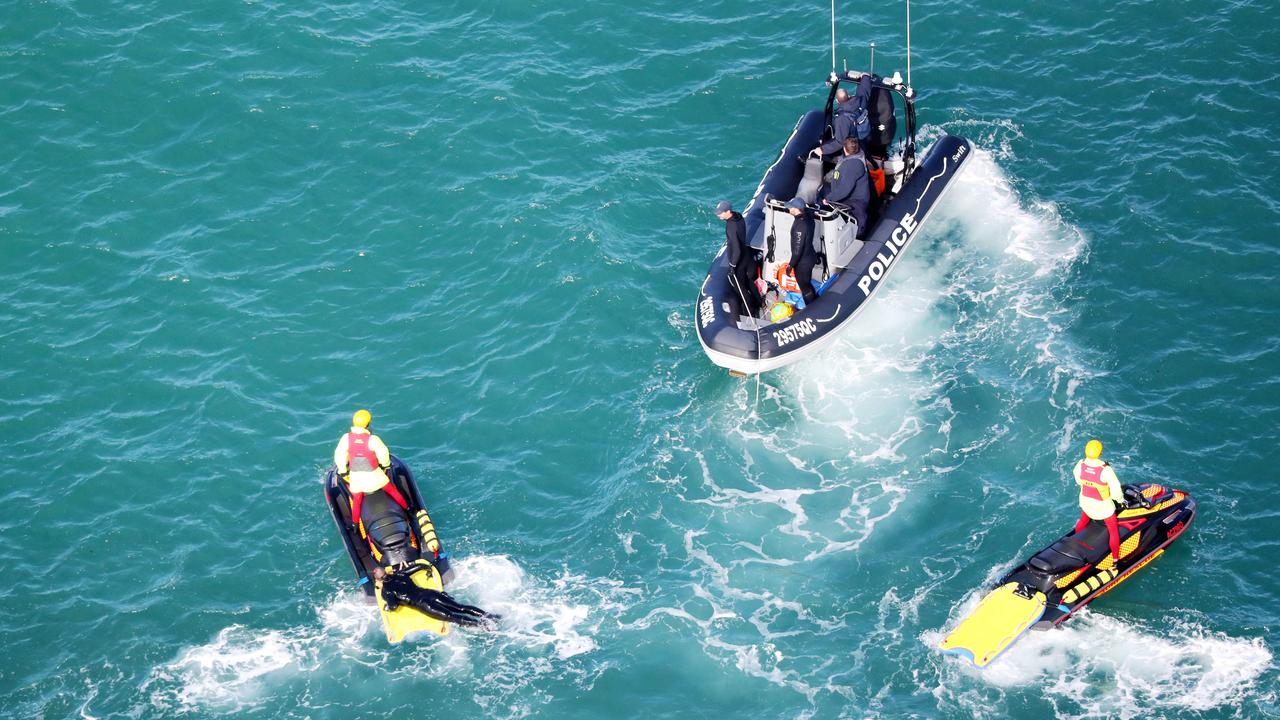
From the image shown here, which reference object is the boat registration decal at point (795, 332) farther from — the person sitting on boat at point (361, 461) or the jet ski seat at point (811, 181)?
the person sitting on boat at point (361, 461)

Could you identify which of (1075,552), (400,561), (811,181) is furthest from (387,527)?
(1075,552)

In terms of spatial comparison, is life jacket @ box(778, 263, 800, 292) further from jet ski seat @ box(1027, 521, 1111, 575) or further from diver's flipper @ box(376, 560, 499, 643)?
diver's flipper @ box(376, 560, 499, 643)

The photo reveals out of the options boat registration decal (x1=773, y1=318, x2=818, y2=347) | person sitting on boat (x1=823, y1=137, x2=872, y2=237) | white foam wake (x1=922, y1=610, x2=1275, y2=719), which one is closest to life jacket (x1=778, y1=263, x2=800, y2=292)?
boat registration decal (x1=773, y1=318, x2=818, y2=347)

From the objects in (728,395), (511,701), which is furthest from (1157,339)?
(511,701)

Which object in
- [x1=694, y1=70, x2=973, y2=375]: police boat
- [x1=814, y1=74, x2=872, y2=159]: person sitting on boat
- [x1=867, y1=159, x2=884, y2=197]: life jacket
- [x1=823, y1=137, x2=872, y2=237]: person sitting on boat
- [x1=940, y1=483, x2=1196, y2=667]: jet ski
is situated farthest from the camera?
[x1=867, y1=159, x2=884, y2=197]: life jacket

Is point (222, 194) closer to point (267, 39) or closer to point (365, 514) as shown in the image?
point (267, 39)

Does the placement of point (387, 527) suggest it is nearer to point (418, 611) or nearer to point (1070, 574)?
point (418, 611)

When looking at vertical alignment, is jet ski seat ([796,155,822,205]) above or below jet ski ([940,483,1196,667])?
above
